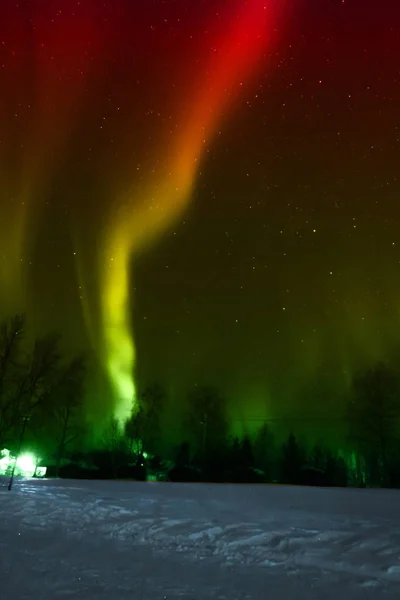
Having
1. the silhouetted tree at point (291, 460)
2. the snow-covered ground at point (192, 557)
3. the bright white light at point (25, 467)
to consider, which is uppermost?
the silhouetted tree at point (291, 460)

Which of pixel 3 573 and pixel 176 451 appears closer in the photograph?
Answer: pixel 3 573

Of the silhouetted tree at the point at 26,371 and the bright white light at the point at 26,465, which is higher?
the silhouetted tree at the point at 26,371

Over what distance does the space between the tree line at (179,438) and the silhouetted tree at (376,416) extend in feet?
0.25

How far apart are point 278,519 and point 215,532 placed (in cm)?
253

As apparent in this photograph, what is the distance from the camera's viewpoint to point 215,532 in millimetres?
7484

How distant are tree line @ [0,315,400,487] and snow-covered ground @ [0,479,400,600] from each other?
16.7m

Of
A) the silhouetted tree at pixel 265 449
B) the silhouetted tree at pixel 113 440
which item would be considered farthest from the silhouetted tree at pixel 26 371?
the silhouetted tree at pixel 265 449

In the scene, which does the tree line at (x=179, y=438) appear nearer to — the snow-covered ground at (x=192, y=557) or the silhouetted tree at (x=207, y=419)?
the silhouetted tree at (x=207, y=419)

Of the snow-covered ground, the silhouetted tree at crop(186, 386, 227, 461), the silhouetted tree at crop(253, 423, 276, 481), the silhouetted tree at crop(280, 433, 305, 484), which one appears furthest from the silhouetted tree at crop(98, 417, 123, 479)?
the snow-covered ground

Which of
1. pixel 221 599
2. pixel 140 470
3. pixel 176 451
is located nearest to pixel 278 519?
pixel 221 599

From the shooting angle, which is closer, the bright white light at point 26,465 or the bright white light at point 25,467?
the bright white light at point 25,467

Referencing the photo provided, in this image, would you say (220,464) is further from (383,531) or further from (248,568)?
(248,568)

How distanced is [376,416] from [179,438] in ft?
76.9

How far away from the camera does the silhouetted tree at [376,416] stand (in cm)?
3700
